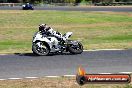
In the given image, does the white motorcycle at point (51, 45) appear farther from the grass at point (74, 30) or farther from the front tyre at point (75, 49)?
the grass at point (74, 30)

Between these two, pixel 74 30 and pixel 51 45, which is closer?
pixel 51 45

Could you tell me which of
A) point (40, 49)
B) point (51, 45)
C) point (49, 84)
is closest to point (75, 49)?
point (51, 45)

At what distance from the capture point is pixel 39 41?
1931 cm

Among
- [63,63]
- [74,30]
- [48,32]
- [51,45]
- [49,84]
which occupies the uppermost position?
[48,32]

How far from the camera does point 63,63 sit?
55.4 feet

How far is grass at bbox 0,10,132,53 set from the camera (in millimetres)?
23297

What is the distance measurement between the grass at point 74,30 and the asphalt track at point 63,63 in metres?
2.57

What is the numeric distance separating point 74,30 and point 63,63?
1793 cm

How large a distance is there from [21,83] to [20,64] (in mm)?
4050

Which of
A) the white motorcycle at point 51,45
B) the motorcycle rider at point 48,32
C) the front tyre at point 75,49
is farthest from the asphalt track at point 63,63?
the motorcycle rider at point 48,32

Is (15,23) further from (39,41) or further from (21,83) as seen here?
(21,83)

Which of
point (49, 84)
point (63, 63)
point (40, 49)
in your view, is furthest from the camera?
point (40, 49)

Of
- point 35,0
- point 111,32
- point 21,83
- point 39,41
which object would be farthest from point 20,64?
point 35,0

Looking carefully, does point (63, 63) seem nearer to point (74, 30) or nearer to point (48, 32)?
point (48, 32)
